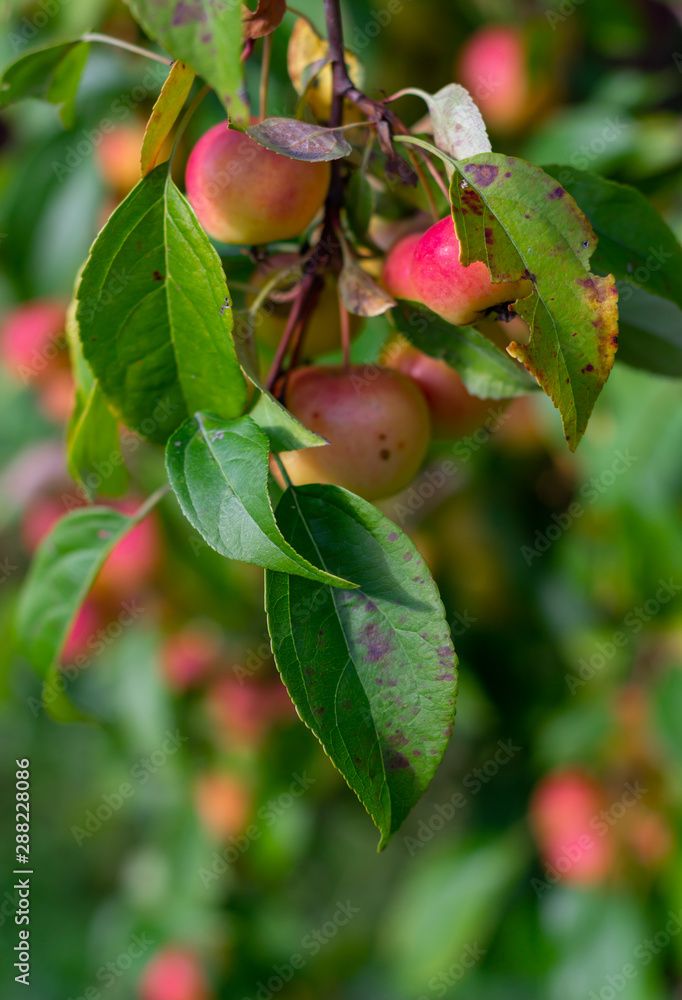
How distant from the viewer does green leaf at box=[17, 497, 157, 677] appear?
777mm

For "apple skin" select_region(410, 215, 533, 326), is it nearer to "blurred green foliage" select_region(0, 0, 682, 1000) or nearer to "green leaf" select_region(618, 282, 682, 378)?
"green leaf" select_region(618, 282, 682, 378)

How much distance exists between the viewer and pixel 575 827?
145cm

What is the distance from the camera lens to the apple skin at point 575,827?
57.7 inches

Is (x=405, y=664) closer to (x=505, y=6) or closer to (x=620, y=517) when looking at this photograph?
(x=620, y=517)

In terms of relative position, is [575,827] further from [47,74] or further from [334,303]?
[47,74]

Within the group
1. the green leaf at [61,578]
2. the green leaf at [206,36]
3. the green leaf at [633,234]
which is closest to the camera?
the green leaf at [206,36]

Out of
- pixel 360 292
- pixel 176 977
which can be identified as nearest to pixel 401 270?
pixel 360 292

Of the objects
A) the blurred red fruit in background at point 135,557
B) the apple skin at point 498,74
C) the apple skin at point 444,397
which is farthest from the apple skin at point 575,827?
the apple skin at point 498,74

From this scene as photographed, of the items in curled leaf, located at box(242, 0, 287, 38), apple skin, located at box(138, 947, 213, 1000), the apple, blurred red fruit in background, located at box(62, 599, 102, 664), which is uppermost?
curled leaf, located at box(242, 0, 287, 38)

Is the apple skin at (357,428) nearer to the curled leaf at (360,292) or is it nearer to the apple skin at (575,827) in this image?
the curled leaf at (360,292)

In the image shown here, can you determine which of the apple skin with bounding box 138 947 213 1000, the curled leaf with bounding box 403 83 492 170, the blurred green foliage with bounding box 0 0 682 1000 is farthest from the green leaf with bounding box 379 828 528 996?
the curled leaf with bounding box 403 83 492 170

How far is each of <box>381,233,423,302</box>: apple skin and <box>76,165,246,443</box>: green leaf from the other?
0.12 meters

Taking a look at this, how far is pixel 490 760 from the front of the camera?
5.41 feet

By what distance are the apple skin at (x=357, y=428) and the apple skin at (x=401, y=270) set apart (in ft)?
0.21
